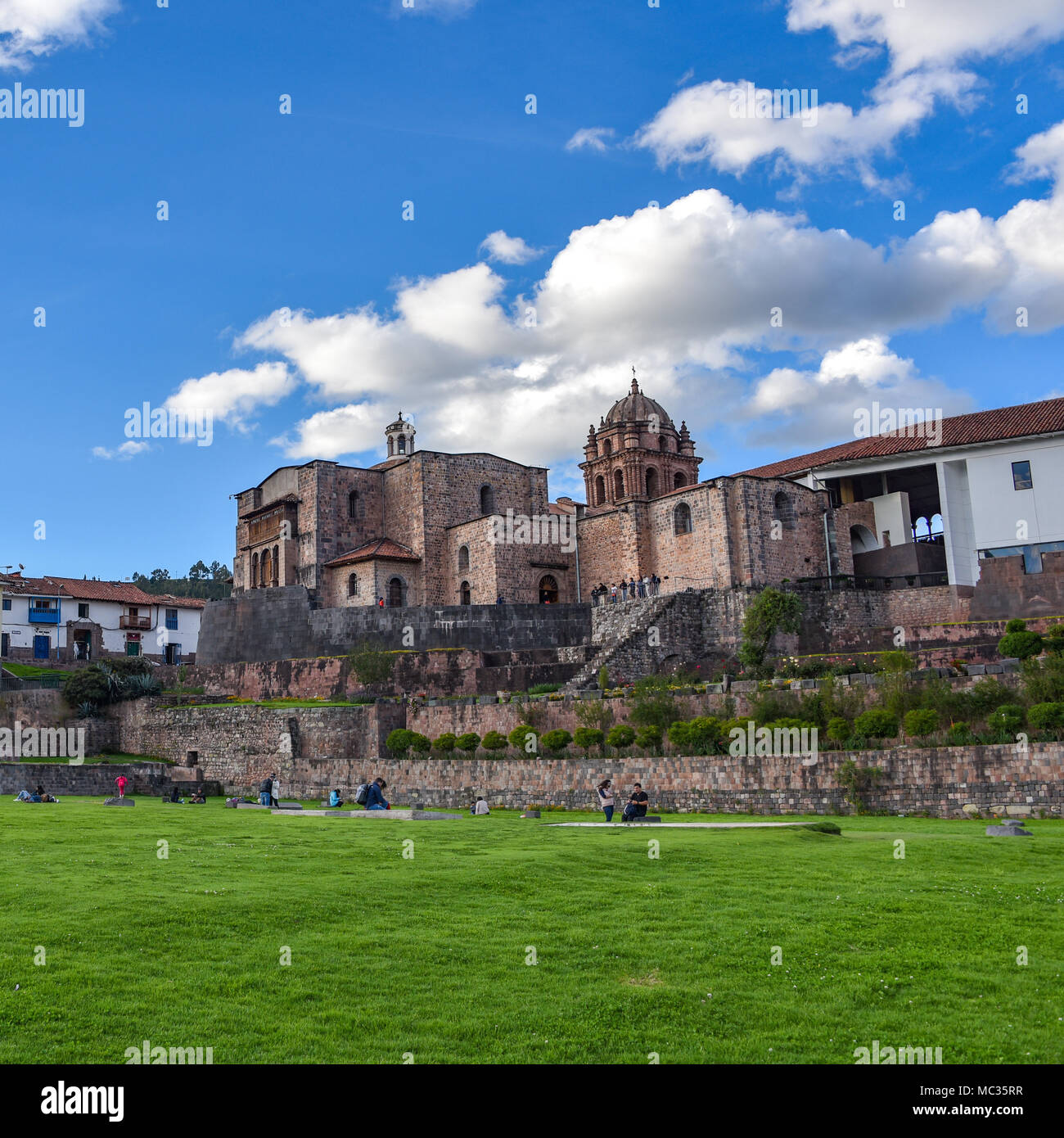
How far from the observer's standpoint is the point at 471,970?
8906 mm

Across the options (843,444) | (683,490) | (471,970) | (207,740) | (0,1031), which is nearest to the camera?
(0,1031)

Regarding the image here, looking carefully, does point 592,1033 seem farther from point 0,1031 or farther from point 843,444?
point 843,444

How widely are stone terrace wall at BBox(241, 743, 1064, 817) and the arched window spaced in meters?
19.4

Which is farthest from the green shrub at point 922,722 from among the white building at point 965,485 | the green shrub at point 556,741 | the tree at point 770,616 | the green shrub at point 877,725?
the white building at point 965,485

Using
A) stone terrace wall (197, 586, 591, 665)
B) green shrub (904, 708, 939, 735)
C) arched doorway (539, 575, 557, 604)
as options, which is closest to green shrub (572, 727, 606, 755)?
green shrub (904, 708, 939, 735)

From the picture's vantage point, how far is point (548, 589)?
156 ft

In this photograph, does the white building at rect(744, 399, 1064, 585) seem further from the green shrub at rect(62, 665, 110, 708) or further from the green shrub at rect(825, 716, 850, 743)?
the green shrub at rect(62, 665, 110, 708)

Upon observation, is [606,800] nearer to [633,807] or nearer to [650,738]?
[633,807]

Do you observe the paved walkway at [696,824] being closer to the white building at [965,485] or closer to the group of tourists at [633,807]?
the group of tourists at [633,807]

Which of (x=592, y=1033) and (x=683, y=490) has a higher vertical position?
(x=683, y=490)

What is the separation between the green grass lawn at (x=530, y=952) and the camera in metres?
7.52

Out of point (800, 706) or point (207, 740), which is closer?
point (800, 706)
